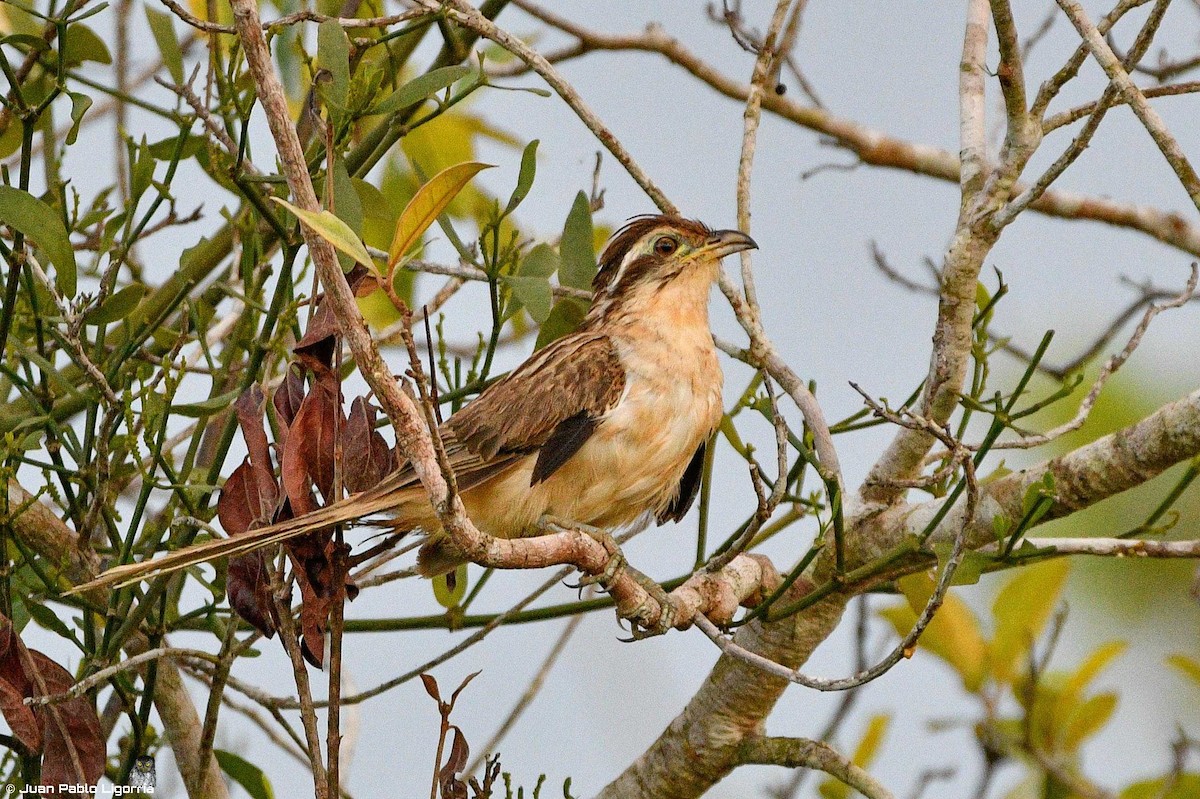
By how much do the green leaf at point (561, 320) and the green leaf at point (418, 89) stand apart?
1411mm

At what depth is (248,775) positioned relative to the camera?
4211 millimetres

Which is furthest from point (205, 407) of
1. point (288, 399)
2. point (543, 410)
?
point (543, 410)

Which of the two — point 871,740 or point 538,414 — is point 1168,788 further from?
point 538,414

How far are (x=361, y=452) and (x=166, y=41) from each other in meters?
1.59

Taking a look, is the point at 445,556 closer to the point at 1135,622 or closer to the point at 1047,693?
the point at 1047,693

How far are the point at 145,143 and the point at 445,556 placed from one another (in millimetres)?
1443

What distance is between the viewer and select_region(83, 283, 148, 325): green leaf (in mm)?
3750

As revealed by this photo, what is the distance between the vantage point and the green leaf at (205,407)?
3.63m

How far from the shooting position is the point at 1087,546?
12.0ft

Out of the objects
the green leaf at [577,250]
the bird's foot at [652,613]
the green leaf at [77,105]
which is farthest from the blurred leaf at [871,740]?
the green leaf at [77,105]

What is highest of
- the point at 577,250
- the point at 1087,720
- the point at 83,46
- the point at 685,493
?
the point at 83,46

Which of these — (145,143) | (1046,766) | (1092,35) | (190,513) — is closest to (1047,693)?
(1046,766)

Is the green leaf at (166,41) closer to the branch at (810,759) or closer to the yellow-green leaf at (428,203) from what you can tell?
the yellow-green leaf at (428,203)

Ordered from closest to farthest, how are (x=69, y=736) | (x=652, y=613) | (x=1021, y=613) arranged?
(x=69, y=736), (x=652, y=613), (x=1021, y=613)
